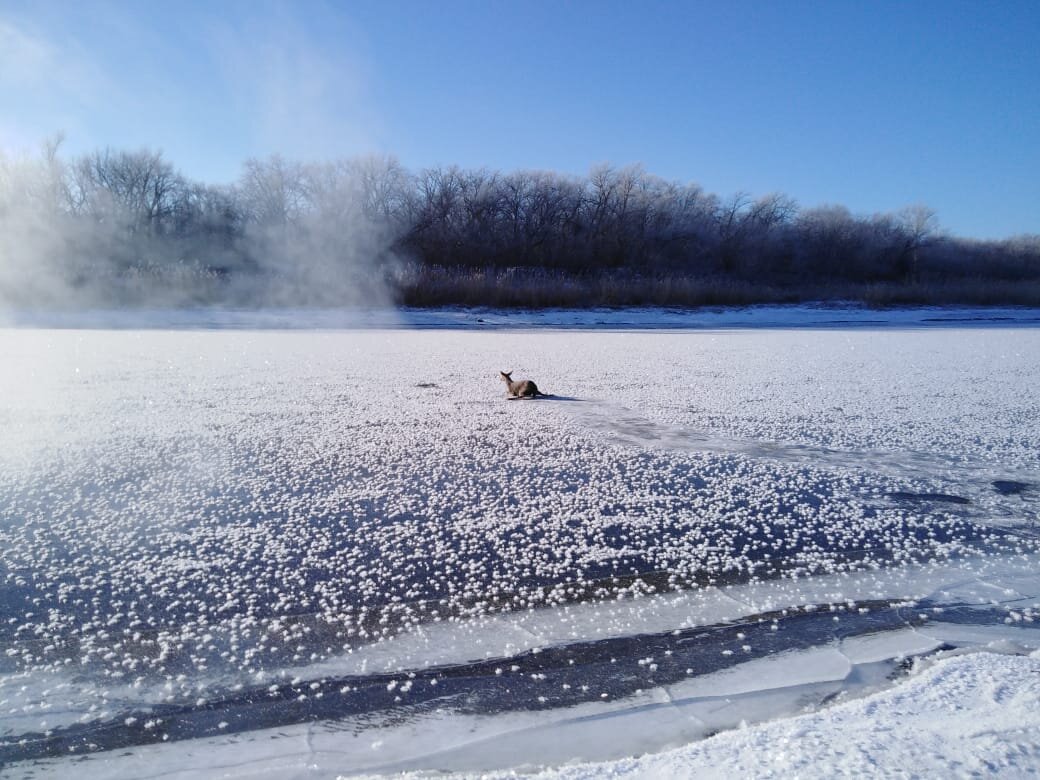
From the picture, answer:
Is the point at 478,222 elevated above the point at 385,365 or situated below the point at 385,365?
above

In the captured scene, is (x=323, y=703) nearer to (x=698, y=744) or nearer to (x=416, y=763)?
(x=416, y=763)

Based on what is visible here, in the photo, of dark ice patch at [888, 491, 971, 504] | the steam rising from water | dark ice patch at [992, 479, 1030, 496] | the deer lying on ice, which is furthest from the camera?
the steam rising from water

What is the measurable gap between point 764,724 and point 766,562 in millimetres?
1029

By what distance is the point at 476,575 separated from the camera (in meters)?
2.31

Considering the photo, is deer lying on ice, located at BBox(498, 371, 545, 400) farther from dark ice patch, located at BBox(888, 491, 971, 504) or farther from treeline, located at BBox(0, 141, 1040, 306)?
treeline, located at BBox(0, 141, 1040, 306)

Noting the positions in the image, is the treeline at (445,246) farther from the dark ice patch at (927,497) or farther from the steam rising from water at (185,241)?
the dark ice patch at (927,497)

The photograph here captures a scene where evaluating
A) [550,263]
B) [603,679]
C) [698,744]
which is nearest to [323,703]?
[603,679]

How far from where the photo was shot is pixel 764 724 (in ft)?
4.97

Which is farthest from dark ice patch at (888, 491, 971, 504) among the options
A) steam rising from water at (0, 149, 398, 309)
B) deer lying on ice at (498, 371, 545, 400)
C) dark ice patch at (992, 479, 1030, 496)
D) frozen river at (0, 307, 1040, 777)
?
steam rising from water at (0, 149, 398, 309)

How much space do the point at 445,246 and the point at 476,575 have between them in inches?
1218

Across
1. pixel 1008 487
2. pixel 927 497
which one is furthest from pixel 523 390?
pixel 1008 487

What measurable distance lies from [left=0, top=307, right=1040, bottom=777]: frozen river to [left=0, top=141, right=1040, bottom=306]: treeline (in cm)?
1621

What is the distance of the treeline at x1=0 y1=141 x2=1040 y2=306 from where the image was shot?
19.8 m

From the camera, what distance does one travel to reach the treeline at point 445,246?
1975cm
